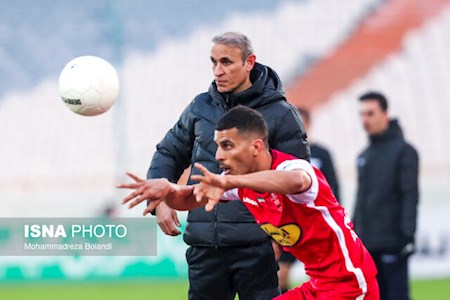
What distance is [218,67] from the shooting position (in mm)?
5777

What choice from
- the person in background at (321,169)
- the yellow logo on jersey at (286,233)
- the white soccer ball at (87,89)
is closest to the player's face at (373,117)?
the person in background at (321,169)

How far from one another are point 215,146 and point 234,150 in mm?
940

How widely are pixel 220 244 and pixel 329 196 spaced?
1008 mm

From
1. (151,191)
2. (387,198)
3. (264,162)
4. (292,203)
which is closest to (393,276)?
(387,198)

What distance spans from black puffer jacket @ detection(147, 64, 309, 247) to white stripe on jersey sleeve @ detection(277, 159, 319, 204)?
0.73m

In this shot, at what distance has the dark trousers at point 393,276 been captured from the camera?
8344 millimetres

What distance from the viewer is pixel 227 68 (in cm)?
577

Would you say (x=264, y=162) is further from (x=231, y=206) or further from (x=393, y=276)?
(x=393, y=276)

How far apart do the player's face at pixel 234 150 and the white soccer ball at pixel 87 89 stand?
177cm

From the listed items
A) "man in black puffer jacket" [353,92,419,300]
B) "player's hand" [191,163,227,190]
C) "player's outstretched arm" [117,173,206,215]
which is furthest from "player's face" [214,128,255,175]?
"man in black puffer jacket" [353,92,419,300]

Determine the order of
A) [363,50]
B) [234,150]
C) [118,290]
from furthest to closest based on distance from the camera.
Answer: [363,50] → [118,290] → [234,150]

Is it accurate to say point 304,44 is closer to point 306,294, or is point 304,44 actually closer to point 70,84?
point 70,84

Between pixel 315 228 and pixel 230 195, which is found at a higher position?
pixel 230 195

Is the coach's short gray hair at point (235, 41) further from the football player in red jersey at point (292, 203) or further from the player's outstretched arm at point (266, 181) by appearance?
the player's outstretched arm at point (266, 181)
